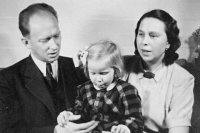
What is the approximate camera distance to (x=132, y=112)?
1.18 metres

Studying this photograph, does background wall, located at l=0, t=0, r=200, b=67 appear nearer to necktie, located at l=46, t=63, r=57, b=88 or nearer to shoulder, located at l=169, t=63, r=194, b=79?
necktie, located at l=46, t=63, r=57, b=88

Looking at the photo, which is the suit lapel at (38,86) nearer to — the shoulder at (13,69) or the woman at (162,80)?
the shoulder at (13,69)

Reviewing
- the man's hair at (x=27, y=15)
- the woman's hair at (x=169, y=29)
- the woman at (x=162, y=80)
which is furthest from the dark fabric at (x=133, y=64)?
the man's hair at (x=27, y=15)

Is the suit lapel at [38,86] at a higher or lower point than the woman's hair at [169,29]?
lower

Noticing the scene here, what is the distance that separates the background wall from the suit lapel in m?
0.43

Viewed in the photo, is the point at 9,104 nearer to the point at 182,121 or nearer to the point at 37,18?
A: the point at 37,18

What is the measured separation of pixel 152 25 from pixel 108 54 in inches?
13.1

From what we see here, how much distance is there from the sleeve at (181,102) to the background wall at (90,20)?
62 centimetres

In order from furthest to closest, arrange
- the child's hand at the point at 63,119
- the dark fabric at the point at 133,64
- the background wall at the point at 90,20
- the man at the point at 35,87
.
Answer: the background wall at the point at 90,20 → the dark fabric at the point at 133,64 → the man at the point at 35,87 → the child's hand at the point at 63,119

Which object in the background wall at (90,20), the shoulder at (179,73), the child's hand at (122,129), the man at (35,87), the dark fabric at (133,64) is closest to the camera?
the child's hand at (122,129)

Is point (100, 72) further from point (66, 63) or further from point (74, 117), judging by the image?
point (66, 63)

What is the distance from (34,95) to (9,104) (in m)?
0.15

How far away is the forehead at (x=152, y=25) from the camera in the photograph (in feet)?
4.37

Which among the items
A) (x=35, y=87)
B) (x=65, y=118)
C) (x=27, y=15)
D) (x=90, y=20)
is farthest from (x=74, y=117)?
(x=90, y=20)
